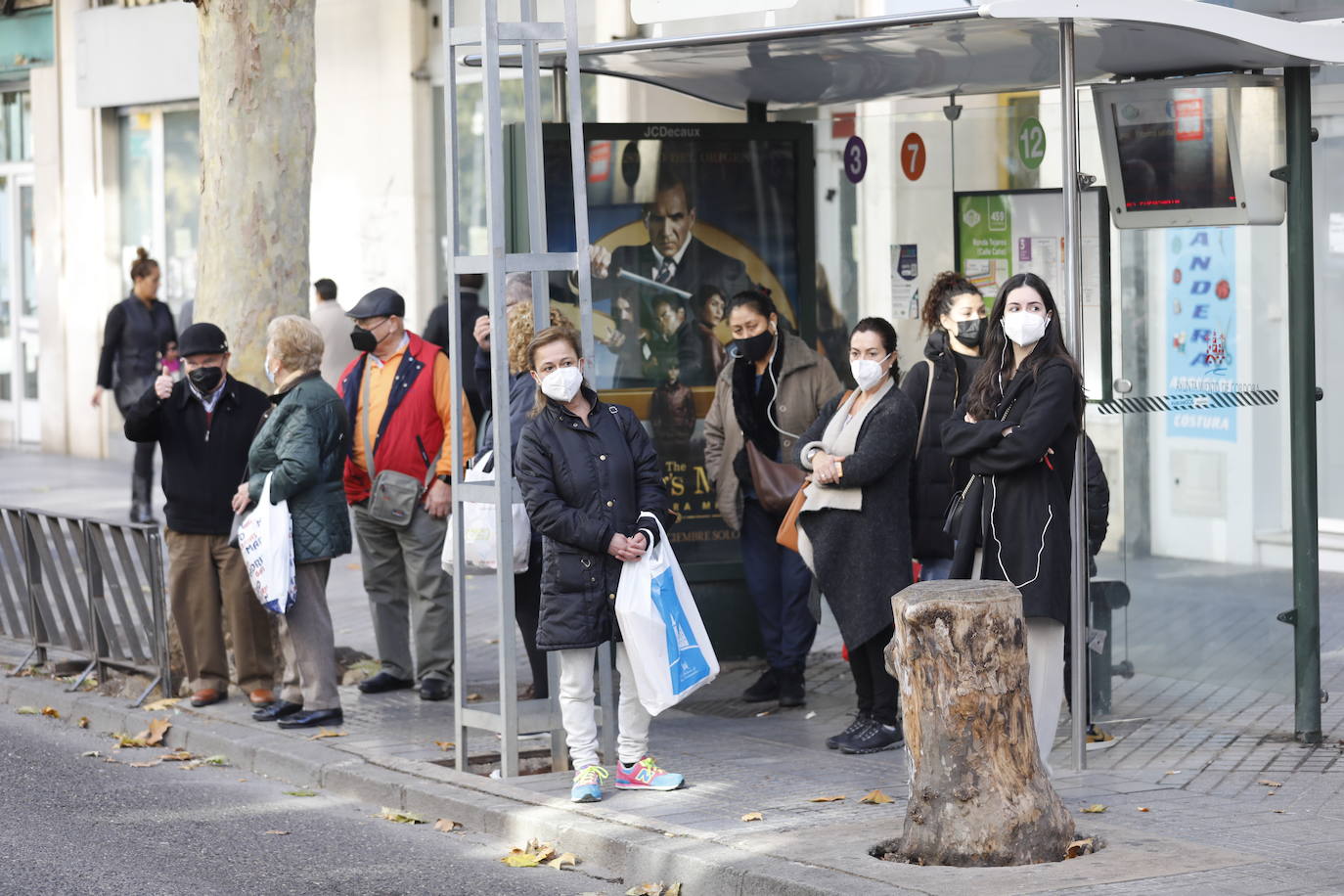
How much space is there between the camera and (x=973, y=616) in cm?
607

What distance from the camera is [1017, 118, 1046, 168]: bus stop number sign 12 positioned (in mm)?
8945

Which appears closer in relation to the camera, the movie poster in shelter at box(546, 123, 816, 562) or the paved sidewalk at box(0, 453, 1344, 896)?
the paved sidewalk at box(0, 453, 1344, 896)

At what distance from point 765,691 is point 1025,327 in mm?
2630

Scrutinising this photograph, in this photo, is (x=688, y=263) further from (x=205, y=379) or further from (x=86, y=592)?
(x=86, y=592)

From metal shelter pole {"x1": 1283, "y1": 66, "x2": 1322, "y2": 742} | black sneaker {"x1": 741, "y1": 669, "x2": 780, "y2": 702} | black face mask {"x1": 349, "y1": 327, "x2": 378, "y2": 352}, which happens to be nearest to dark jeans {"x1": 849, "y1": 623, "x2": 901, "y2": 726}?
black sneaker {"x1": 741, "y1": 669, "x2": 780, "y2": 702}

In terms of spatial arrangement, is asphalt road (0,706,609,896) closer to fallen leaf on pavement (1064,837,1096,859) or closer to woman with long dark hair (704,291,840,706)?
fallen leaf on pavement (1064,837,1096,859)

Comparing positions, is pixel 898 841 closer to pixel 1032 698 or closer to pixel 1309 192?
pixel 1032 698

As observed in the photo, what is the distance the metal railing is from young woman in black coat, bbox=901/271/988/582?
3.43 m

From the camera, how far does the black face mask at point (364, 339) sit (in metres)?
8.93

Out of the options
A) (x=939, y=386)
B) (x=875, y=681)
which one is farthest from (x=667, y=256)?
(x=875, y=681)

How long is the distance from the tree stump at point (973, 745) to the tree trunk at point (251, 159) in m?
4.61

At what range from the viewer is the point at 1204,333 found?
27.2 feet

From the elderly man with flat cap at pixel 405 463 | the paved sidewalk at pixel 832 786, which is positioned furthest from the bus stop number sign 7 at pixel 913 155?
the elderly man with flat cap at pixel 405 463

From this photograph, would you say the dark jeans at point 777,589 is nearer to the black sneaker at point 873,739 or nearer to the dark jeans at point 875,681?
the dark jeans at point 875,681
